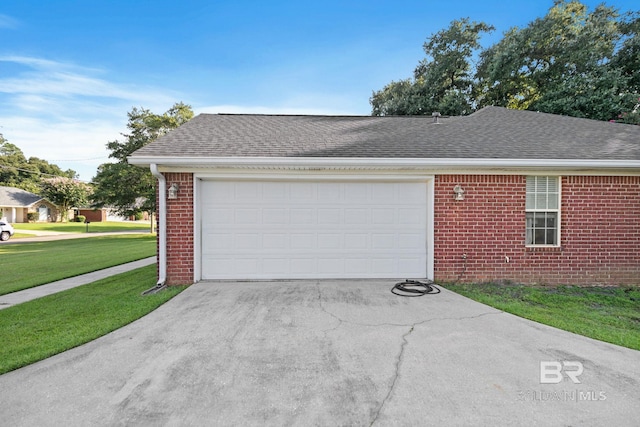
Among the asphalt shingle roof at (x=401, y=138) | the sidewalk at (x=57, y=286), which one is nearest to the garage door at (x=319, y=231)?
the asphalt shingle roof at (x=401, y=138)

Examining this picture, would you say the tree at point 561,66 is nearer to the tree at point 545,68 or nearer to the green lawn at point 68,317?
the tree at point 545,68

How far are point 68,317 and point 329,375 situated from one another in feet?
13.5

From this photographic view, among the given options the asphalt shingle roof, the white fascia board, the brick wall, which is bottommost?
the brick wall

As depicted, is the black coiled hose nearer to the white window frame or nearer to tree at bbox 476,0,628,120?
the white window frame

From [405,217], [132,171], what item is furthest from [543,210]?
[132,171]

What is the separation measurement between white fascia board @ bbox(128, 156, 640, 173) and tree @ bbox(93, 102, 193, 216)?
16917mm

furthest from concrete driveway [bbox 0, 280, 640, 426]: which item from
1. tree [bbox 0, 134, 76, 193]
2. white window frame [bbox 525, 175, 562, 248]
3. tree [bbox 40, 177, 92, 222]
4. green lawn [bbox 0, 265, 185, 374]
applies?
tree [bbox 0, 134, 76, 193]

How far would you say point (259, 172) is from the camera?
5.70 meters

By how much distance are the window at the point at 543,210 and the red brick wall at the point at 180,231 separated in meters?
6.95

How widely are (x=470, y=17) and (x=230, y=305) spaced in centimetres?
2102

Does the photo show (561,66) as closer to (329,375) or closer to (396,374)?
(396,374)

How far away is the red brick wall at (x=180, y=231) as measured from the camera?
5598mm

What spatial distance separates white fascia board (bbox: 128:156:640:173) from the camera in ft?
17.7

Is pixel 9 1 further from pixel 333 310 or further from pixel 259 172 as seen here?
pixel 333 310
